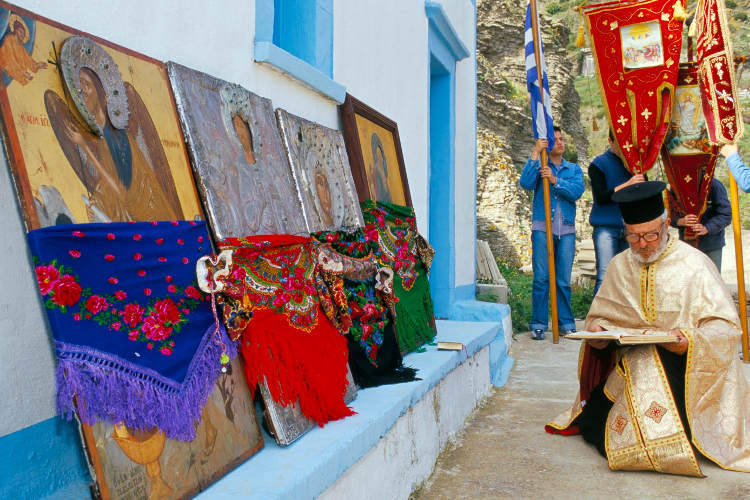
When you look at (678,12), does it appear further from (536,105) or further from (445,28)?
(445,28)

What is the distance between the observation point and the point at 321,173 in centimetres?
339

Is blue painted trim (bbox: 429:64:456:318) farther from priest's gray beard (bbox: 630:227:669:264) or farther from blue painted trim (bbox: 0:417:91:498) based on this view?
blue painted trim (bbox: 0:417:91:498)

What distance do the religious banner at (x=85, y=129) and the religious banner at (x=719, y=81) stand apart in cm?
471

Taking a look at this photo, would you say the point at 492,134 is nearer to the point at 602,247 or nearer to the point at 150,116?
the point at 602,247

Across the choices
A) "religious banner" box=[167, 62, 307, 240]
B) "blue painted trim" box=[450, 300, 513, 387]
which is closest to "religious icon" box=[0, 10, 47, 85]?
"religious banner" box=[167, 62, 307, 240]

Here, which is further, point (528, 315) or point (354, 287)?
point (528, 315)

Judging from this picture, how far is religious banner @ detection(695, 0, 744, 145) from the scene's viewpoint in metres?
5.29

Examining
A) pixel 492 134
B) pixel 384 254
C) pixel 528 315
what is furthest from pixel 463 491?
pixel 492 134

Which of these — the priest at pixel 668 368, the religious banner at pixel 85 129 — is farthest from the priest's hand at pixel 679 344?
the religious banner at pixel 85 129

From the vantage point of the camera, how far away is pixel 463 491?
125 inches

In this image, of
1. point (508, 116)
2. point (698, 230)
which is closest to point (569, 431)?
point (698, 230)

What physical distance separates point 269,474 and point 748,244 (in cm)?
1096

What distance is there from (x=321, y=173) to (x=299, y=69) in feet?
1.79

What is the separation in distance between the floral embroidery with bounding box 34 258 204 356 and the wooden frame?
1.93 m
